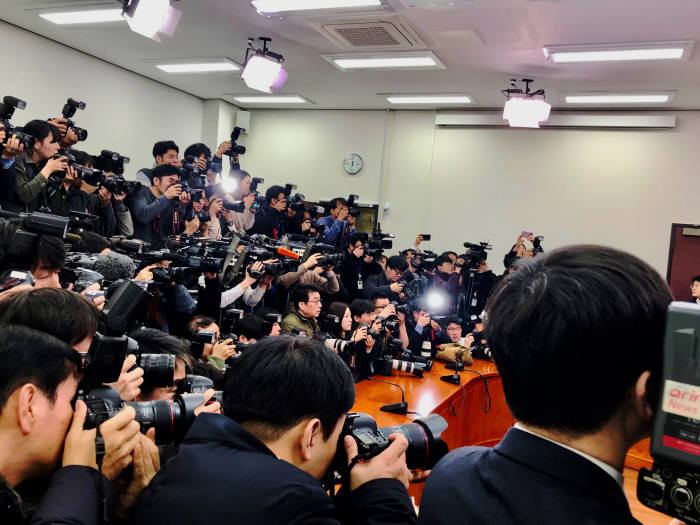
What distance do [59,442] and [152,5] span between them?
10.6ft

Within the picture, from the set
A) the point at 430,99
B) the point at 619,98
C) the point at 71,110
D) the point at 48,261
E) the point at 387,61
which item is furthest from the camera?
the point at 430,99

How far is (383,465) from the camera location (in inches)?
44.8

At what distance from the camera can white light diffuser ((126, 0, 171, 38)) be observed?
3506 millimetres

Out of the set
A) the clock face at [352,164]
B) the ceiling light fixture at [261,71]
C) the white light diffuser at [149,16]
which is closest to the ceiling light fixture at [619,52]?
the ceiling light fixture at [261,71]

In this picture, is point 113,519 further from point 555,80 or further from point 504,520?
point 555,80

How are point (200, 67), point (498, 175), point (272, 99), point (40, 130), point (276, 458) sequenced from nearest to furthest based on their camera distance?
point (276, 458) → point (40, 130) → point (200, 67) → point (498, 175) → point (272, 99)

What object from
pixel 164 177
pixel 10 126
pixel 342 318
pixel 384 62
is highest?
pixel 384 62

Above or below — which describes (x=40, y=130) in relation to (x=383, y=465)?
above

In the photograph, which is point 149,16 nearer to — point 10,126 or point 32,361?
point 10,126

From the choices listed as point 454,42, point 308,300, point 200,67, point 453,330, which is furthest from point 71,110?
point 453,330

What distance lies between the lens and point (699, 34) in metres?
4.22

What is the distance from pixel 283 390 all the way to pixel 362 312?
2997mm

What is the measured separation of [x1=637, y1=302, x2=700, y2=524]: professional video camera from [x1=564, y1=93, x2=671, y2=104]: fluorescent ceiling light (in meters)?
6.19

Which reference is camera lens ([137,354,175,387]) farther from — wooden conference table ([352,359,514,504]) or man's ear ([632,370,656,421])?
wooden conference table ([352,359,514,504])
